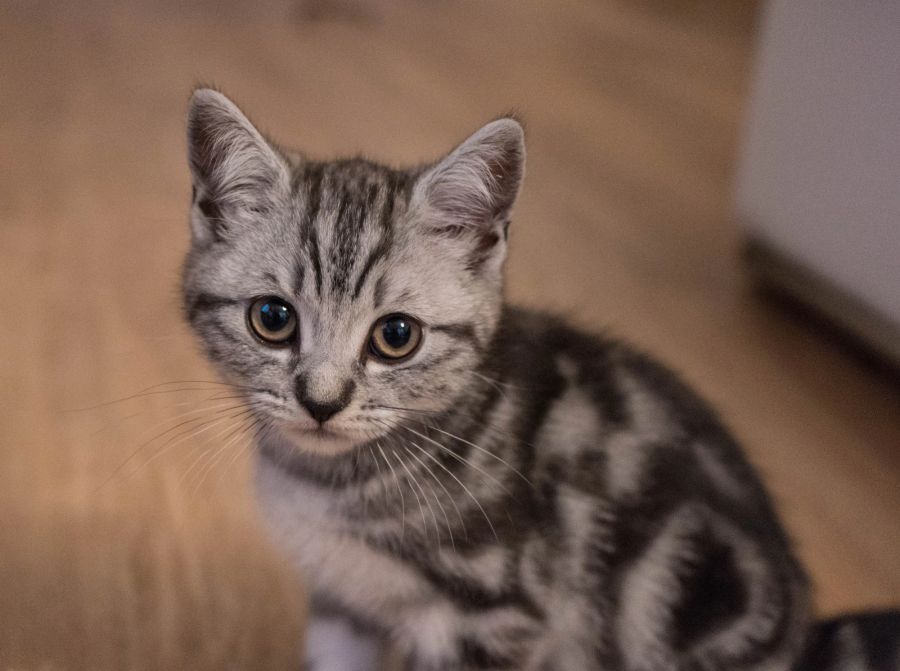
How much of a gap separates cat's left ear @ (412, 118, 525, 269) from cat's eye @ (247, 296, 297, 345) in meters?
0.18

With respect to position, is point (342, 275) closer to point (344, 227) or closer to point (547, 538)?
point (344, 227)

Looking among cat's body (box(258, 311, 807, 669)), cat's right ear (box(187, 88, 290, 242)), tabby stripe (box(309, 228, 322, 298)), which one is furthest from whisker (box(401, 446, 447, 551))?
cat's right ear (box(187, 88, 290, 242))

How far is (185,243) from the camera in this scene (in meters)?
2.13

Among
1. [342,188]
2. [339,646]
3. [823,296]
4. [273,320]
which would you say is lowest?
[339,646]

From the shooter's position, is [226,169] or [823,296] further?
[823,296]

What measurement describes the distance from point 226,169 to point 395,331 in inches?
10.0

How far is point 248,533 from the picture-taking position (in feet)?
4.82

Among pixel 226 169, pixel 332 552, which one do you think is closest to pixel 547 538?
pixel 332 552

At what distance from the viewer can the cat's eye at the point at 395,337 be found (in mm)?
955

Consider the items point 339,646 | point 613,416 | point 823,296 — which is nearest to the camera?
point 613,416

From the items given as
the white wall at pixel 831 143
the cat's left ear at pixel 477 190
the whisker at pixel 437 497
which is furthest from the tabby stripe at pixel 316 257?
the white wall at pixel 831 143

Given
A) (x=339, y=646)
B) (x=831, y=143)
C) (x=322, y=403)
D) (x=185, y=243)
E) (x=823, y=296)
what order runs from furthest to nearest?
(x=185, y=243) < (x=823, y=296) < (x=831, y=143) < (x=339, y=646) < (x=322, y=403)

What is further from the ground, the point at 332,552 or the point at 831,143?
the point at 831,143

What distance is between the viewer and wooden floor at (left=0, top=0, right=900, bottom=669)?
4.47 ft
